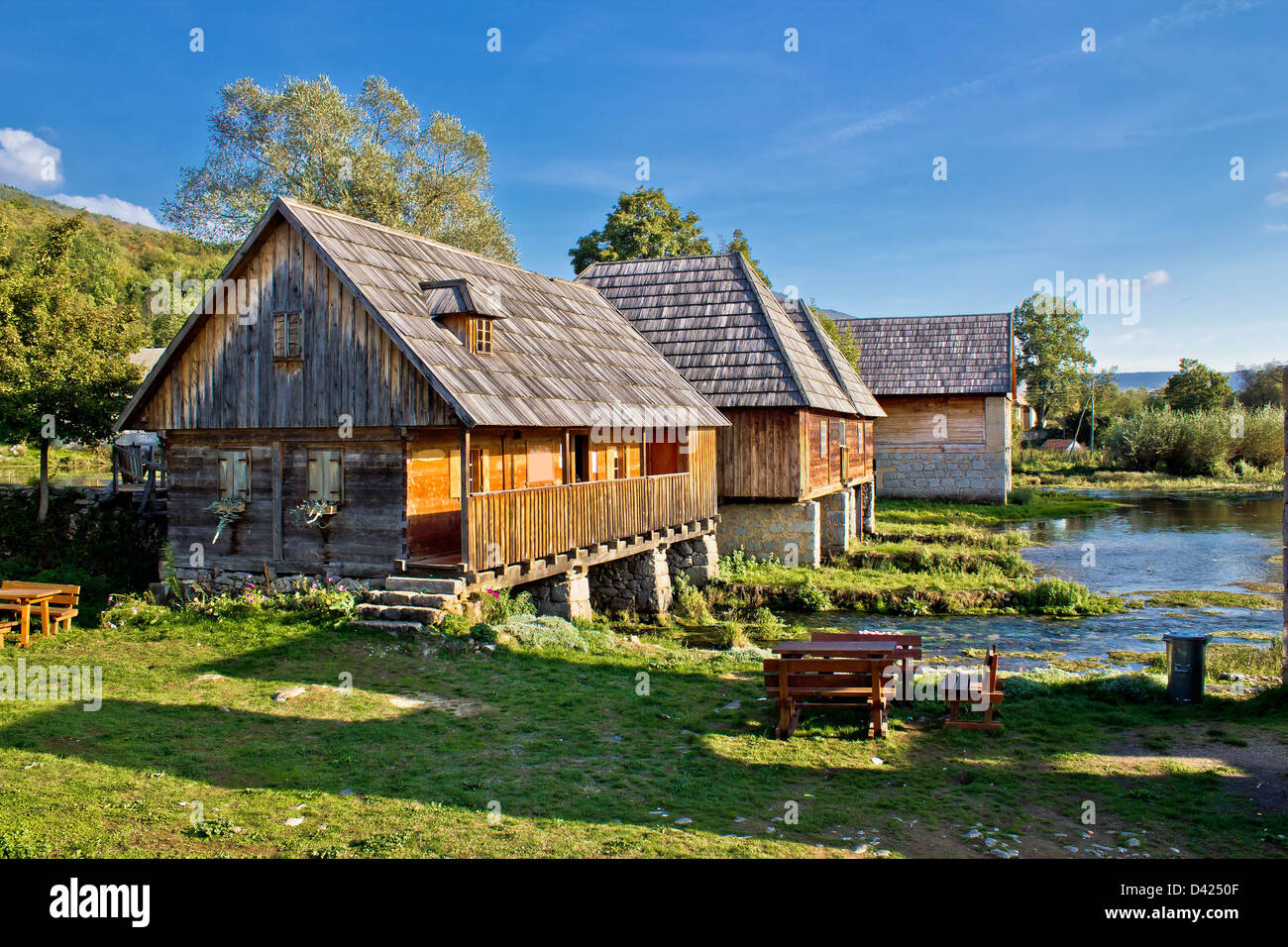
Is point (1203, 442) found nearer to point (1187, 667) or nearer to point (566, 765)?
point (1187, 667)

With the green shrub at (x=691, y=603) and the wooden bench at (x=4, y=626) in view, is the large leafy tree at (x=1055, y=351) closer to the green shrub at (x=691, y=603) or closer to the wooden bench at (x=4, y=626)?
the green shrub at (x=691, y=603)

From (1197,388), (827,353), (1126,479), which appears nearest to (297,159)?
(827,353)

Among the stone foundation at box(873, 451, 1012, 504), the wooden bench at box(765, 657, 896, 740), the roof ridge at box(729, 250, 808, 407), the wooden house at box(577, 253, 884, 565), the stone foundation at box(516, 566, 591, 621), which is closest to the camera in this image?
the wooden bench at box(765, 657, 896, 740)

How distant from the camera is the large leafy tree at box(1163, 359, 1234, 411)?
58062mm

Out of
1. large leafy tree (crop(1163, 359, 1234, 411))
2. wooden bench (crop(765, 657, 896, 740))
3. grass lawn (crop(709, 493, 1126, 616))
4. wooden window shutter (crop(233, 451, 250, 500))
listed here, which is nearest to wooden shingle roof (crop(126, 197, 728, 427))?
wooden window shutter (crop(233, 451, 250, 500))

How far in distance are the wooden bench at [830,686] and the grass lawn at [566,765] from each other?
25 cm

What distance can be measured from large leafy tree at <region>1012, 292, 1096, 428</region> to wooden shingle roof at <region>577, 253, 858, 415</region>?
5404 centimetres

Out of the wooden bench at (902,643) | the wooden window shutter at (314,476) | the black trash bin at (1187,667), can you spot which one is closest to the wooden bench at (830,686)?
the wooden bench at (902,643)

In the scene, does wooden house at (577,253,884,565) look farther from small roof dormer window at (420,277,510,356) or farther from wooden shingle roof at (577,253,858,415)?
small roof dormer window at (420,277,510,356)

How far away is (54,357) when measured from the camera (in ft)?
62.1

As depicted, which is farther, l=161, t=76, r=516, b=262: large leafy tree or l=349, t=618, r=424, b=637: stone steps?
l=161, t=76, r=516, b=262: large leafy tree

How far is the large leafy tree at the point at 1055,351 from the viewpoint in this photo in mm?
73625

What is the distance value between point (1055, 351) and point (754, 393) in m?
60.7

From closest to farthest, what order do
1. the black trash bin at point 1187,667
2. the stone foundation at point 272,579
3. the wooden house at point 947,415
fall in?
the black trash bin at point 1187,667
the stone foundation at point 272,579
the wooden house at point 947,415
